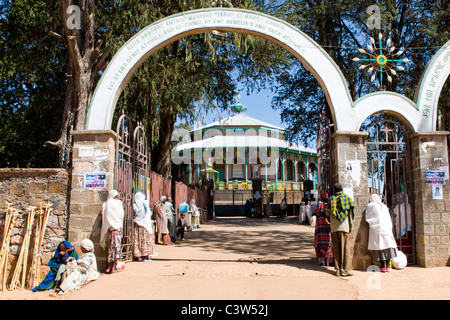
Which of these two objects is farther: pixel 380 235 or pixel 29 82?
pixel 29 82

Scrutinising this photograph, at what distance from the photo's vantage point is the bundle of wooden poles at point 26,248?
267 inches

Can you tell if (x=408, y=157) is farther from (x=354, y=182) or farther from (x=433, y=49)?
(x=433, y=49)

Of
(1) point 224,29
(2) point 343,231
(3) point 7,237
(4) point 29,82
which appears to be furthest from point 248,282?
(4) point 29,82

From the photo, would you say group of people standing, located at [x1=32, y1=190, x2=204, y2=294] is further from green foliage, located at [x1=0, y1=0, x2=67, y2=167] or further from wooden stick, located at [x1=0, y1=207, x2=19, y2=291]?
A: green foliage, located at [x1=0, y1=0, x2=67, y2=167]

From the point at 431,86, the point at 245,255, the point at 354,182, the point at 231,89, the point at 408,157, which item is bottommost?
the point at 245,255

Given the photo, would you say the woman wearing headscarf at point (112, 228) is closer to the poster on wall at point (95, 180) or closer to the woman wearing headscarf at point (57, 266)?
the poster on wall at point (95, 180)

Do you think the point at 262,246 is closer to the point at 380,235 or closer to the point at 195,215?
the point at 380,235

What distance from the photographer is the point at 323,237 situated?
7840 millimetres

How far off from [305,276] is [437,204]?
3.20 m

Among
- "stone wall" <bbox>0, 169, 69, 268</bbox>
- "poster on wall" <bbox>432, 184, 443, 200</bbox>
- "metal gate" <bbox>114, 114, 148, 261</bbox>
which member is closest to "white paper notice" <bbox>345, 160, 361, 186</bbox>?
"poster on wall" <bbox>432, 184, 443, 200</bbox>

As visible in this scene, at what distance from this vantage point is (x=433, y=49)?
1488cm

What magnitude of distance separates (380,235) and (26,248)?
6428 millimetres

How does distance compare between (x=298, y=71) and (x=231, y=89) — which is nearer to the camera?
(x=231, y=89)
